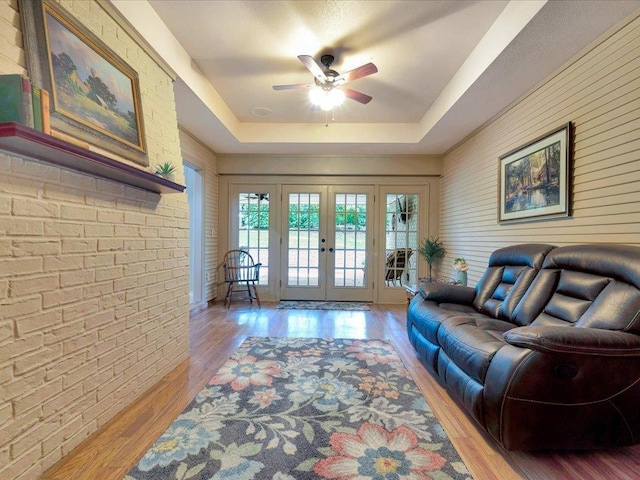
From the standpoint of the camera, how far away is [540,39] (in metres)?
1.94

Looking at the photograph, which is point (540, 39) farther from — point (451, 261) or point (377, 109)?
point (451, 261)

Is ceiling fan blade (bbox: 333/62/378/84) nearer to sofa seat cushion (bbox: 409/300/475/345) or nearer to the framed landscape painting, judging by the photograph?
the framed landscape painting

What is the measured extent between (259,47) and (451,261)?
12.3ft

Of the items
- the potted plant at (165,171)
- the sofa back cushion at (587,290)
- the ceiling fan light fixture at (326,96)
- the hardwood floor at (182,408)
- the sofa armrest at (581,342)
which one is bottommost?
the hardwood floor at (182,408)

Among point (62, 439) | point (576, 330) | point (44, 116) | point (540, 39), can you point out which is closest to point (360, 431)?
point (576, 330)

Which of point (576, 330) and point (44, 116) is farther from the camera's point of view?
point (576, 330)

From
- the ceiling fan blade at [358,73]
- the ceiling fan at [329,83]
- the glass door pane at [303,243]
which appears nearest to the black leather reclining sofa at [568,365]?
the ceiling fan blade at [358,73]

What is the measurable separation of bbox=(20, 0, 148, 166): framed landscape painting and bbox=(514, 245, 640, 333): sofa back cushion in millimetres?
2919

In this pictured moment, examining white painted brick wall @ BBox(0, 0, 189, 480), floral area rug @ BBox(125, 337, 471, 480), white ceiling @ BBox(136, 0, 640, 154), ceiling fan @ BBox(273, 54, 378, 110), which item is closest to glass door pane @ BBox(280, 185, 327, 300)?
white ceiling @ BBox(136, 0, 640, 154)

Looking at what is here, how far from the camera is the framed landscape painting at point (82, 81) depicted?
1.32 metres

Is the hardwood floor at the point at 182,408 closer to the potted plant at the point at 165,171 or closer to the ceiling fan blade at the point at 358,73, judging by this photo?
the potted plant at the point at 165,171

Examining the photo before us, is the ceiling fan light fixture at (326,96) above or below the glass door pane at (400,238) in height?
above

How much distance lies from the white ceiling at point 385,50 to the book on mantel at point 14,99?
106 cm

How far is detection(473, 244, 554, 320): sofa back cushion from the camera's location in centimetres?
218
